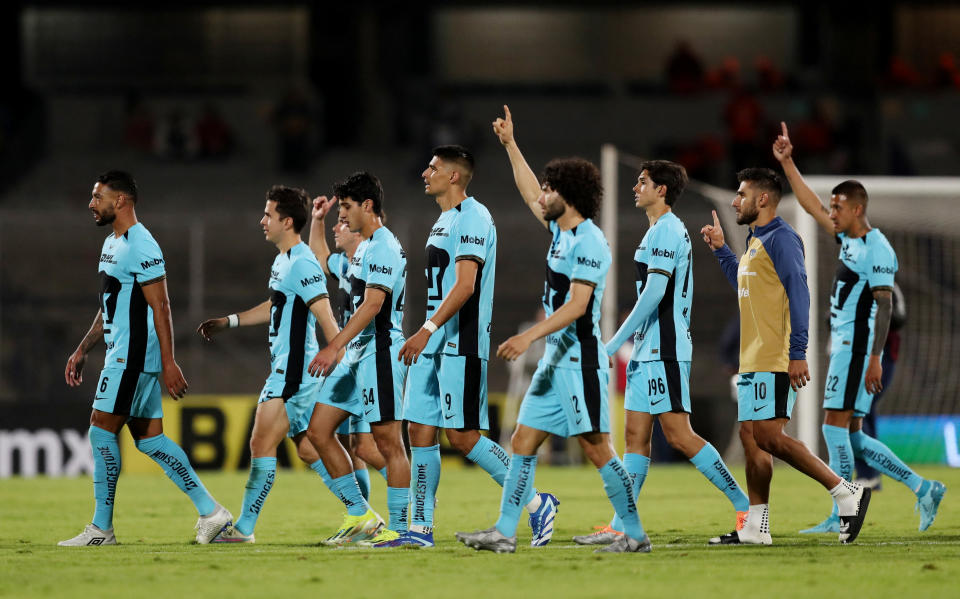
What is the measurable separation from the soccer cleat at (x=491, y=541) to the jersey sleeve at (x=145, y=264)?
106 inches

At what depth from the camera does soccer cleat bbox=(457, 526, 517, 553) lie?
25.2ft

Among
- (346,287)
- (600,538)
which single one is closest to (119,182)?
(346,287)

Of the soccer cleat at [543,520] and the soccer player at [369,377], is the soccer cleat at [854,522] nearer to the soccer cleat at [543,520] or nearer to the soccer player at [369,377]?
the soccer cleat at [543,520]

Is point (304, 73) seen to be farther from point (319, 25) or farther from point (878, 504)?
point (878, 504)

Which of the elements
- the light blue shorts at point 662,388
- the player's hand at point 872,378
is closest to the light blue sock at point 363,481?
the light blue shorts at point 662,388

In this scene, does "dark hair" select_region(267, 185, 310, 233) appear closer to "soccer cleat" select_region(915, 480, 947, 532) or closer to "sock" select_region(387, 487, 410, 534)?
"sock" select_region(387, 487, 410, 534)

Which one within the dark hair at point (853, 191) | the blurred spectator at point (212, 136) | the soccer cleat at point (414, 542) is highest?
the blurred spectator at point (212, 136)

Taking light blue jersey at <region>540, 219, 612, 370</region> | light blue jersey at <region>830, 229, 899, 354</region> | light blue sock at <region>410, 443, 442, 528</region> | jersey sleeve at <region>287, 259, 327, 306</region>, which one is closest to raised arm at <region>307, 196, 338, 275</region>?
jersey sleeve at <region>287, 259, 327, 306</region>

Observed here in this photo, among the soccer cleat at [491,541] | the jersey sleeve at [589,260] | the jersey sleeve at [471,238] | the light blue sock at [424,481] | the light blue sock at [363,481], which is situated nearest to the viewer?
the jersey sleeve at [589,260]

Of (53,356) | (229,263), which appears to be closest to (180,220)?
(53,356)

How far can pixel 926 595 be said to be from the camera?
627 centimetres

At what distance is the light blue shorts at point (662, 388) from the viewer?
855 centimetres

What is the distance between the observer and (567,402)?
295 inches

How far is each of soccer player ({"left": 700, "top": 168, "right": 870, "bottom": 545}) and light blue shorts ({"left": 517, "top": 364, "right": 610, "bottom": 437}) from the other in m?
1.33
